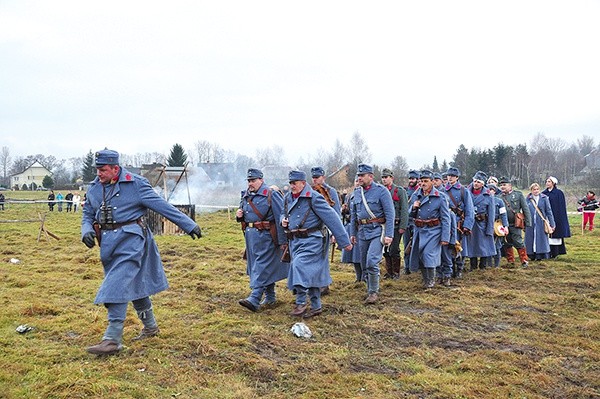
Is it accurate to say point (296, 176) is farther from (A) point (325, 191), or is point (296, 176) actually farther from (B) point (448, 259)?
(B) point (448, 259)

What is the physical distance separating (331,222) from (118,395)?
11.7 feet

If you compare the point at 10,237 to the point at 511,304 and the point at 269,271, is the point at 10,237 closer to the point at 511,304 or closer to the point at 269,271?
the point at 269,271

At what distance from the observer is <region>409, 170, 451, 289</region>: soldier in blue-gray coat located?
894 cm

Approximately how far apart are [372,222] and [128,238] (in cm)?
368

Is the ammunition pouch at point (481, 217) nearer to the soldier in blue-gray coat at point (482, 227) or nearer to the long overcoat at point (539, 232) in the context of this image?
the soldier in blue-gray coat at point (482, 227)

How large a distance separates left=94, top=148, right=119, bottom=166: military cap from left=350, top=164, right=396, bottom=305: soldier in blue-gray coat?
12.3 feet

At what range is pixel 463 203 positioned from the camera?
10.5 metres

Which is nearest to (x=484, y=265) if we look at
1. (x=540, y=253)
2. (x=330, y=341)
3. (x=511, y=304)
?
(x=540, y=253)

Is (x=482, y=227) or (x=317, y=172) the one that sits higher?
(x=317, y=172)

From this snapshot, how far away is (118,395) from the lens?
434 cm

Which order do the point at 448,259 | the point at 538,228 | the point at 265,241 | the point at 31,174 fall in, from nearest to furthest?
the point at 265,241, the point at 448,259, the point at 538,228, the point at 31,174

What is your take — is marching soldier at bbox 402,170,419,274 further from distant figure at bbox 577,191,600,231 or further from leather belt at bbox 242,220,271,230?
distant figure at bbox 577,191,600,231

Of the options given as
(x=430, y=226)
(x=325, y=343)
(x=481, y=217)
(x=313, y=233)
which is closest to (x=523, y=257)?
(x=481, y=217)

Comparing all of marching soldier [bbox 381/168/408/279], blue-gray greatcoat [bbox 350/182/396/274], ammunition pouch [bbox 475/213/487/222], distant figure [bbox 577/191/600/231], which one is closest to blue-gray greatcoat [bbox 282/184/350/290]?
blue-gray greatcoat [bbox 350/182/396/274]
